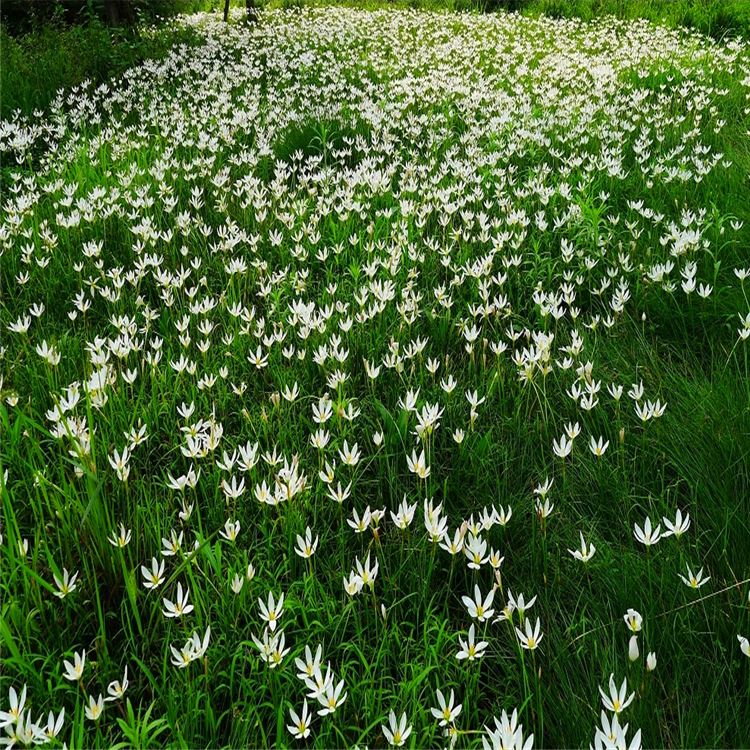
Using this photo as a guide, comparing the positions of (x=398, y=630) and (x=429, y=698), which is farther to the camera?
(x=398, y=630)

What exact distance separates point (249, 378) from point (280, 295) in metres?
0.77

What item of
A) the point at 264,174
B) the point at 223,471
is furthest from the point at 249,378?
the point at 264,174

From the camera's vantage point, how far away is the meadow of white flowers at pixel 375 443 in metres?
1.55

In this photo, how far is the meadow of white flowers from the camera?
155 cm

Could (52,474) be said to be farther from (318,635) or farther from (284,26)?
(284,26)

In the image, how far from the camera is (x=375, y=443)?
2.32m

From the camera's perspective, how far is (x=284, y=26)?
40.4ft

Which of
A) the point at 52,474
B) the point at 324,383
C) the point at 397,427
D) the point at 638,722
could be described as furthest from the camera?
the point at 324,383

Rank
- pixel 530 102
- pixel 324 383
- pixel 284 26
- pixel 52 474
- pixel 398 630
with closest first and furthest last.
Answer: pixel 398 630
pixel 52 474
pixel 324 383
pixel 530 102
pixel 284 26

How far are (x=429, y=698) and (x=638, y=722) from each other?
46 centimetres

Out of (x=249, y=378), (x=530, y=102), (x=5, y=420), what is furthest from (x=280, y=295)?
(x=530, y=102)

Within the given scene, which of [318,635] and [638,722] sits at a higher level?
[638,722]

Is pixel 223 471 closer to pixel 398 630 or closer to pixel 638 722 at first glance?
pixel 398 630

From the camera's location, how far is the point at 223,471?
2.28 m
